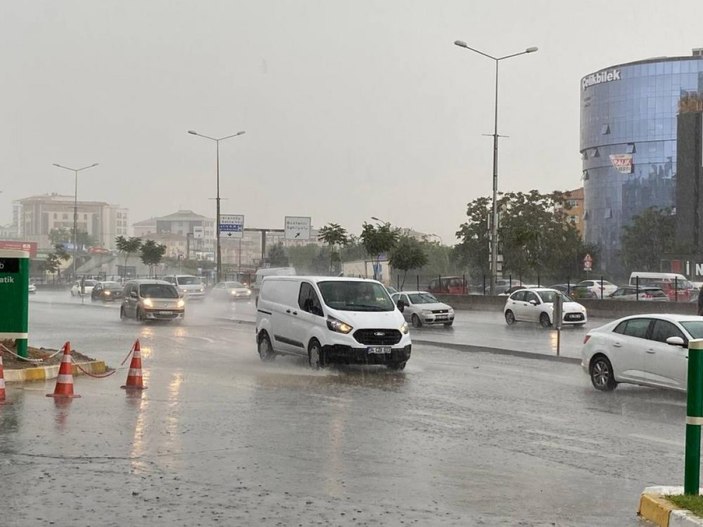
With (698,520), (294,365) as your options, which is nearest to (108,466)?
(698,520)

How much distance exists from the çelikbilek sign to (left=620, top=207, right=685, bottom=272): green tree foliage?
90299 millimetres

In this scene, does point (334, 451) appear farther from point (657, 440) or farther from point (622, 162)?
point (622, 162)

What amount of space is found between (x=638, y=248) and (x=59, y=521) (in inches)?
3959

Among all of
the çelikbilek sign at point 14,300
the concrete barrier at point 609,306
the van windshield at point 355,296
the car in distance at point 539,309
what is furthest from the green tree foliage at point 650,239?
the çelikbilek sign at point 14,300

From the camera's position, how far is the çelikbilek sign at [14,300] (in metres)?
16.2

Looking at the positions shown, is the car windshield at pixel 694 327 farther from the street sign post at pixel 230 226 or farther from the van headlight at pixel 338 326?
the street sign post at pixel 230 226

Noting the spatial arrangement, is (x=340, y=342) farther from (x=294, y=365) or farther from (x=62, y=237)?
(x=62, y=237)

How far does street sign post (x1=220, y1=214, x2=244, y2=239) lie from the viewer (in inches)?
3120

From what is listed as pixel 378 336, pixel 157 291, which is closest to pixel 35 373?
pixel 378 336

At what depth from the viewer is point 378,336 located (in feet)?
57.2

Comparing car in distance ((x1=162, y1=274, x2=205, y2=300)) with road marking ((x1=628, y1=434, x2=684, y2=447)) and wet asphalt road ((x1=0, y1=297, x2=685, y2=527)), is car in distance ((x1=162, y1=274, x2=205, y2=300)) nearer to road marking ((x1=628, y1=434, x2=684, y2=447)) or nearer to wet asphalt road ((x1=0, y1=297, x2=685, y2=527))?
wet asphalt road ((x1=0, y1=297, x2=685, y2=527))

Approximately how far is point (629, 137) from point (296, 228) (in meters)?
76.2

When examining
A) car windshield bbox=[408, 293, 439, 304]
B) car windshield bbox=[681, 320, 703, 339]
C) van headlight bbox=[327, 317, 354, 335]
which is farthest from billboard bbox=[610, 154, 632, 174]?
car windshield bbox=[681, 320, 703, 339]

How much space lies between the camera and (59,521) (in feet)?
20.6
